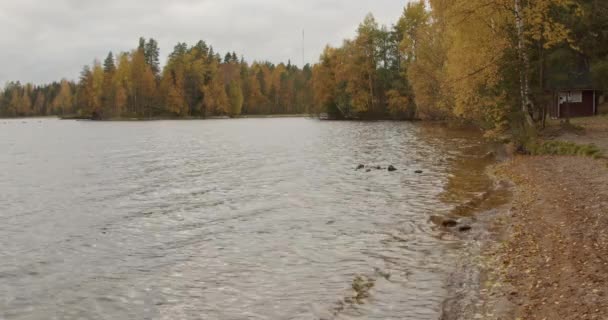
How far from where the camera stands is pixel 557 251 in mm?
12281

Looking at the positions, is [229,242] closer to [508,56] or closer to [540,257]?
[540,257]

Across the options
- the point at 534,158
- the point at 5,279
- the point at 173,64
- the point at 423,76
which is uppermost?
the point at 173,64

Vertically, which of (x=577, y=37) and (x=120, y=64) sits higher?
(x=120, y=64)

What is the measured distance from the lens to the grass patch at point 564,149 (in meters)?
26.6

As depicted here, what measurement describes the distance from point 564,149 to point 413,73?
149 ft

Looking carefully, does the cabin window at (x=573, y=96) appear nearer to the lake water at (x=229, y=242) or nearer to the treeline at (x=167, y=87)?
the lake water at (x=229, y=242)

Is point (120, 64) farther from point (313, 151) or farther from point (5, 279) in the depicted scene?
point (5, 279)

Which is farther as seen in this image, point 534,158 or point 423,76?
point 423,76

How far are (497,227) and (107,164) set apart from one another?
31892mm

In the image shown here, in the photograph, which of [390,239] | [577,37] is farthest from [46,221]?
[577,37]

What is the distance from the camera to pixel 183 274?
13.8 metres

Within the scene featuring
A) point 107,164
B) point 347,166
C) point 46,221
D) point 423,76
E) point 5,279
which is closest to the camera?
point 5,279

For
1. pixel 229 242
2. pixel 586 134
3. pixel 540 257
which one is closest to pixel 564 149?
pixel 586 134

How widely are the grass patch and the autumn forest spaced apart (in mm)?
2984
